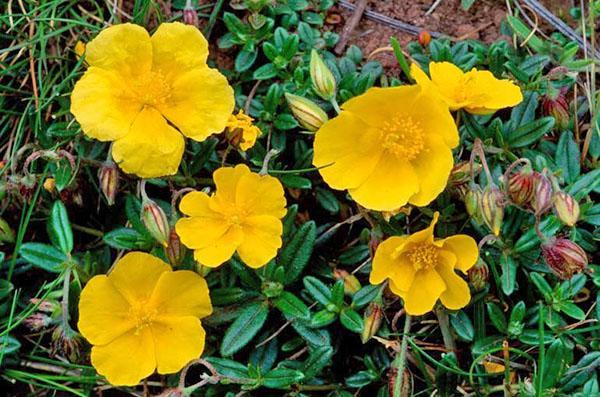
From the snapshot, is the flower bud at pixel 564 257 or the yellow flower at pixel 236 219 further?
the yellow flower at pixel 236 219

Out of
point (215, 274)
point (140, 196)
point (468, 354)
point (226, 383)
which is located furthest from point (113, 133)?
point (468, 354)

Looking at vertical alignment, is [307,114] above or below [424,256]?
above

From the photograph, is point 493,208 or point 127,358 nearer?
point 493,208

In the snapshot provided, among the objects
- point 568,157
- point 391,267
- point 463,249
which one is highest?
point 568,157

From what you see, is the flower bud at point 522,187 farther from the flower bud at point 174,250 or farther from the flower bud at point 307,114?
the flower bud at point 174,250

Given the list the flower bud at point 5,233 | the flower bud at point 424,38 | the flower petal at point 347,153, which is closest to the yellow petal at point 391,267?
the flower petal at point 347,153

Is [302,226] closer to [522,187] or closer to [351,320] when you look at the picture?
[351,320]

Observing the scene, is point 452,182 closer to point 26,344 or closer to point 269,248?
point 269,248

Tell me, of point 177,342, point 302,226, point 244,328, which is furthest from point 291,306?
point 177,342
